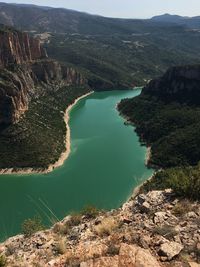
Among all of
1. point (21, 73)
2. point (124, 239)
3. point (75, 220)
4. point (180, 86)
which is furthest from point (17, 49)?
point (124, 239)

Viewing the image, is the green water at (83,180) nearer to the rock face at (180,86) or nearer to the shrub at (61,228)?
the rock face at (180,86)

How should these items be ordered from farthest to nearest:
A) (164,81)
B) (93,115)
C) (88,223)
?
1. (93,115)
2. (164,81)
3. (88,223)

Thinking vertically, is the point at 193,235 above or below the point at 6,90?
above

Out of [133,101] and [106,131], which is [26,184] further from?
[133,101]

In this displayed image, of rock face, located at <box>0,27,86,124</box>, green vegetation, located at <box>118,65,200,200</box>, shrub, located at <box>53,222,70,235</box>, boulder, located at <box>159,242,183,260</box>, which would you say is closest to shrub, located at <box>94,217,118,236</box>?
A: shrub, located at <box>53,222,70,235</box>

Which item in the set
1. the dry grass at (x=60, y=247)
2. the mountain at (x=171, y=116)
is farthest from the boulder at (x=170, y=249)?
the mountain at (x=171, y=116)

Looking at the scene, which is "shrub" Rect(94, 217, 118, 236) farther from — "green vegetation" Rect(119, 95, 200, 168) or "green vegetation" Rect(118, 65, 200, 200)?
"green vegetation" Rect(119, 95, 200, 168)

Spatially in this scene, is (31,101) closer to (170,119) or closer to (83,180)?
(170,119)

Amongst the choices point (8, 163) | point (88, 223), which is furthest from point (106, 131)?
point (88, 223)
